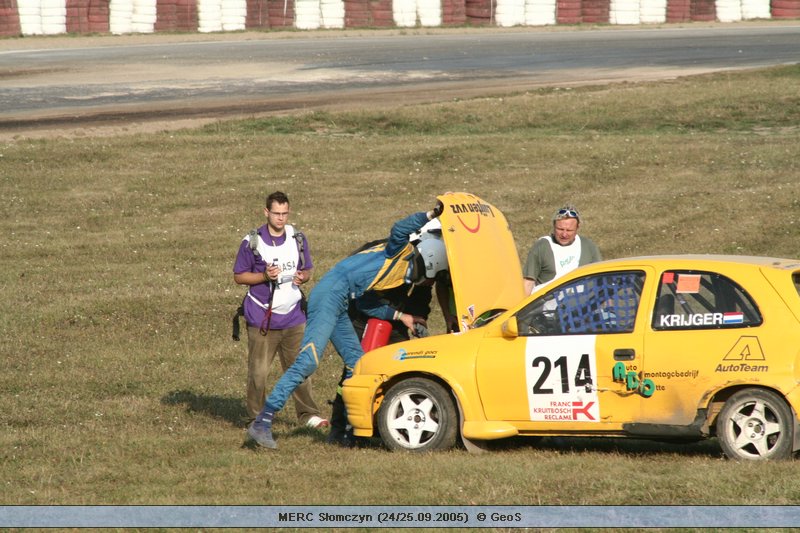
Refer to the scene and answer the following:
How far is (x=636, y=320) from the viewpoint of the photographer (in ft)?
28.9

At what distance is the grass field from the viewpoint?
27.3ft

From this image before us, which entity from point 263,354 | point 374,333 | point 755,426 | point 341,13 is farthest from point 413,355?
point 341,13

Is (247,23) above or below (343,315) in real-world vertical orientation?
above

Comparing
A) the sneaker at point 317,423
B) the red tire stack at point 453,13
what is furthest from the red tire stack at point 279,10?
the sneaker at point 317,423

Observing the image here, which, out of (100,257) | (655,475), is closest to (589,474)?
(655,475)

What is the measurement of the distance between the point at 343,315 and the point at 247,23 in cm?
4058

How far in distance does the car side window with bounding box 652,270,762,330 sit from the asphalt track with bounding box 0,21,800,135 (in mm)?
20993

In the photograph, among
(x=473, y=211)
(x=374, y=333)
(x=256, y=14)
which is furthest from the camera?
(x=256, y=14)

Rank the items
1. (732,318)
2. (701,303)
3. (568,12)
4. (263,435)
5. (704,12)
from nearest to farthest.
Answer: (732,318)
(701,303)
(263,435)
(568,12)
(704,12)

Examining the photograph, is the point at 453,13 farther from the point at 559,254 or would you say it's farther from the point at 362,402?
the point at 362,402

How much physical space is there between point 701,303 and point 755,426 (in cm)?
92

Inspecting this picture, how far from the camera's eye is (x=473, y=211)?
1005 cm

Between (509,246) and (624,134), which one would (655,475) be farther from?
(624,134)
